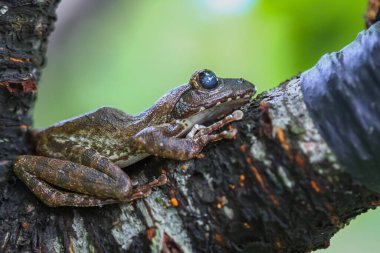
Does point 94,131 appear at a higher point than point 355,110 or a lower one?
higher

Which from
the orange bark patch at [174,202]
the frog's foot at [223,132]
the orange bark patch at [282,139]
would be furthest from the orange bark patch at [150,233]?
the orange bark patch at [282,139]

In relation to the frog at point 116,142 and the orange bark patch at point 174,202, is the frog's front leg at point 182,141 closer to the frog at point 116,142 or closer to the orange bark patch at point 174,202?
the frog at point 116,142

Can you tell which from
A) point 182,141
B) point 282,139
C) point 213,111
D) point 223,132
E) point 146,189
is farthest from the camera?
point 213,111

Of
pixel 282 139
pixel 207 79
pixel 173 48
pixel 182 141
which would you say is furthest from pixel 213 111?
pixel 173 48

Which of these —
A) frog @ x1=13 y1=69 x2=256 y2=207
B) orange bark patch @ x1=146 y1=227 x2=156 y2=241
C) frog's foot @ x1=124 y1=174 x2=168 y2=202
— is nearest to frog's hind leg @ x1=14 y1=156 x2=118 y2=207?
frog @ x1=13 y1=69 x2=256 y2=207

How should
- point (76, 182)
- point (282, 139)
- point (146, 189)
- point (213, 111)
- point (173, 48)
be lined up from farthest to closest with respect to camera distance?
point (173, 48), point (213, 111), point (76, 182), point (146, 189), point (282, 139)

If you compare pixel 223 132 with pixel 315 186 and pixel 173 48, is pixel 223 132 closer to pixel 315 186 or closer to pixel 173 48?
pixel 315 186

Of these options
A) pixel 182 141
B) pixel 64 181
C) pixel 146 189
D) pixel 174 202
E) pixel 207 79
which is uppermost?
pixel 207 79
